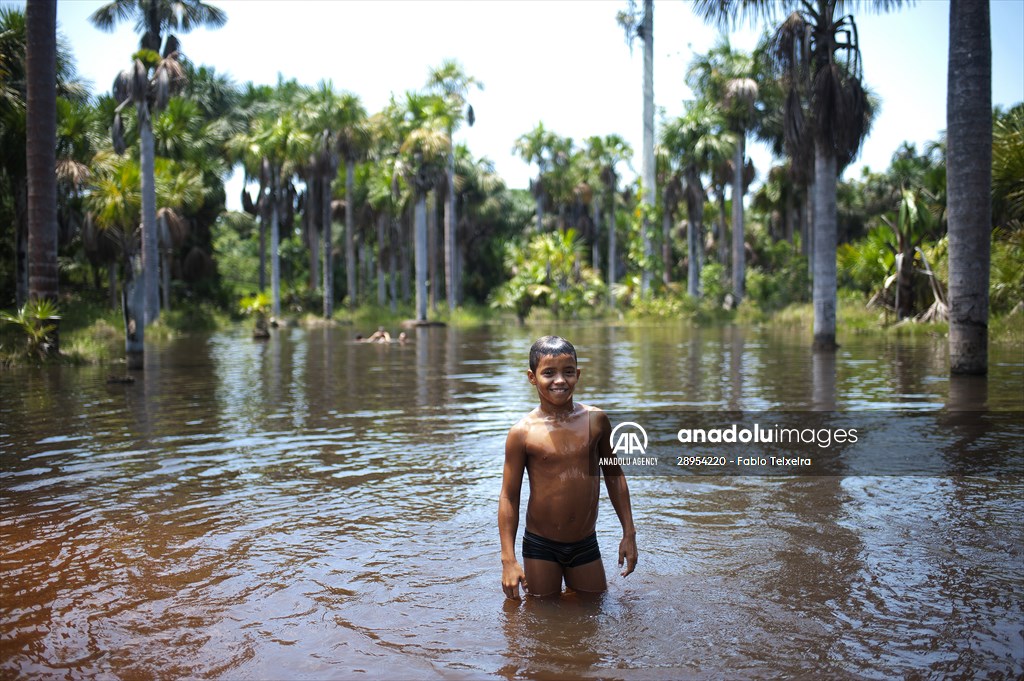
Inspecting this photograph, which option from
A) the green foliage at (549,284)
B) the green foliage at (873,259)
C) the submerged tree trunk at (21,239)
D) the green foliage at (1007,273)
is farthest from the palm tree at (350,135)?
the green foliage at (1007,273)

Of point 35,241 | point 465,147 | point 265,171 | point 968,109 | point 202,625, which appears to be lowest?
point 202,625

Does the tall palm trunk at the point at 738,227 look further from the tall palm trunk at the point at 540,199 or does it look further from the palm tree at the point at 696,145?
the tall palm trunk at the point at 540,199

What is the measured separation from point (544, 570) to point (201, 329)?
127 ft

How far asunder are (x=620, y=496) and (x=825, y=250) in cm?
1812

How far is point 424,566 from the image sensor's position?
4922mm

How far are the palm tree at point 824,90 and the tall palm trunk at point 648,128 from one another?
79.6 ft

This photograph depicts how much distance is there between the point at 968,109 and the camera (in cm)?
Answer: 1231

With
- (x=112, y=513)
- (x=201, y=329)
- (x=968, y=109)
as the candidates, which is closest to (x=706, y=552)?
(x=112, y=513)

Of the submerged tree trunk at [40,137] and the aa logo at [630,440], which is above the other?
the submerged tree trunk at [40,137]

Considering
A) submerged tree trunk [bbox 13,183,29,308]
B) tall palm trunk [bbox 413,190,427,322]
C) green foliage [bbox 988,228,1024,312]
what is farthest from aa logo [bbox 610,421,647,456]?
tall palm trunk [bbox 413,190,427,322]

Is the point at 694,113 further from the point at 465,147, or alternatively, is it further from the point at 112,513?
the point at 112,513

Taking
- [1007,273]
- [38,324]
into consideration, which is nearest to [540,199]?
[1007,273]

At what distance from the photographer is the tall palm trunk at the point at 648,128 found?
150 feet

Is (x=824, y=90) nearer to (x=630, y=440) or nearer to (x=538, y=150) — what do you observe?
(x=630, y=440)
